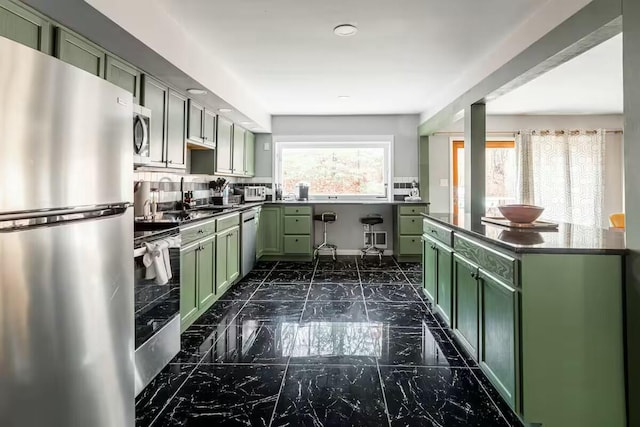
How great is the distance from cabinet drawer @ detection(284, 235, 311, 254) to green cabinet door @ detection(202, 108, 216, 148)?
75.2 inches

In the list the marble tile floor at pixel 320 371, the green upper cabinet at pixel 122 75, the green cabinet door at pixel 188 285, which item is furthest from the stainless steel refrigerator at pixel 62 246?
the green cabinet door at pixel 188 285

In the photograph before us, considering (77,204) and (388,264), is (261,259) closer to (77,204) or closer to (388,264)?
(388,264)

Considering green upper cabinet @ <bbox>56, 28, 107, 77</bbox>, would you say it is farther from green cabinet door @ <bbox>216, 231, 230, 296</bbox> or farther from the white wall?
the white wall

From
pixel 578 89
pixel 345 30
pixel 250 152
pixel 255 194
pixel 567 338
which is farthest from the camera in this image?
pixel 250 152

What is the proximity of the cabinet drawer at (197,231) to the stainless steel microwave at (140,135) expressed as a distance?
1.83 ft

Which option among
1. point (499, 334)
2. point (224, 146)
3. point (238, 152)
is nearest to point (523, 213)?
point (499, 334)

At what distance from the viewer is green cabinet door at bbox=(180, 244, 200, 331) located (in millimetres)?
2641

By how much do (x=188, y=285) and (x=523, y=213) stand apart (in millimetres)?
2428

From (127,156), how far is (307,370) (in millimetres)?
1584

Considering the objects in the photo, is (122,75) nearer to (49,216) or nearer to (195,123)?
(195,123)

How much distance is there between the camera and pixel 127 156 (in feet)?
4.78

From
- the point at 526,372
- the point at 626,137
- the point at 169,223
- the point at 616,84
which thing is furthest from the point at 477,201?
the point at 169,223

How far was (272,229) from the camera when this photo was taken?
5.46 meters

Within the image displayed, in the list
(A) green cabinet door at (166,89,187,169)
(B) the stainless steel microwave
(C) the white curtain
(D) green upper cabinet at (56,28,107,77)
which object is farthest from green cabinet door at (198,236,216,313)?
(C) the white curtain
